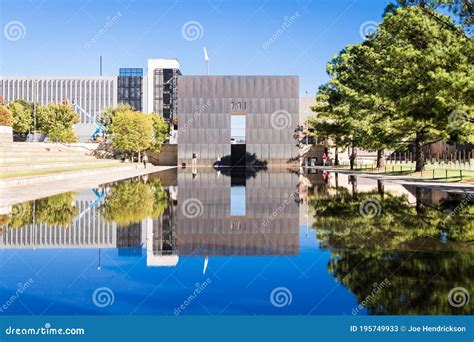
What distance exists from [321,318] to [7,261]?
5.88 m

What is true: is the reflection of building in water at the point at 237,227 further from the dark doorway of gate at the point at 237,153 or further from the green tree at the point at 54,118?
the green tree at the point at 54,118

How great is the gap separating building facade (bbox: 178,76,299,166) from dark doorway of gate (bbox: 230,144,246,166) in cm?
Result: 312

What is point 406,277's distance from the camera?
308 inches

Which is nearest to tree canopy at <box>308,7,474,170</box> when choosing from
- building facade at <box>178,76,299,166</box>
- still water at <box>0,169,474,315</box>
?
still water at <box>0,169,474,315</box>

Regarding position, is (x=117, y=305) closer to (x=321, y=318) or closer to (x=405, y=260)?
(x=321, y=318)

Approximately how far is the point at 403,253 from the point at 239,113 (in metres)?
73.9

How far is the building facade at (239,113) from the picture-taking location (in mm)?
82125

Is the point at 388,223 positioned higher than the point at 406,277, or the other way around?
the point at 388,223

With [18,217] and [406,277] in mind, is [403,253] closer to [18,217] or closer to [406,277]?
[406,277]

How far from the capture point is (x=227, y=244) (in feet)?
36.1

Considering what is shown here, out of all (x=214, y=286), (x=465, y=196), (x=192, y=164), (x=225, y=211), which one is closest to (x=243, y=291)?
(x=214, y=286)

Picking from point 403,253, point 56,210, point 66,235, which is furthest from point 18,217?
point 403,253

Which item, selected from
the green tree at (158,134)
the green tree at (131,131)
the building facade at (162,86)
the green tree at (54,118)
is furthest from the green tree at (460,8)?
the building facade at (162,86)

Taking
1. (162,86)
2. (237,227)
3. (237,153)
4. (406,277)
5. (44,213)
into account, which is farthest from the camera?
(162,86)
